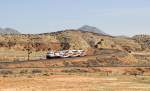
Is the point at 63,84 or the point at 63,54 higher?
the point at 63,54

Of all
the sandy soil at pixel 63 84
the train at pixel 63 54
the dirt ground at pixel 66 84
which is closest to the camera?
the sandy soil at pixel 63 84

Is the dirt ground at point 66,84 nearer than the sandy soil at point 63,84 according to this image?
No

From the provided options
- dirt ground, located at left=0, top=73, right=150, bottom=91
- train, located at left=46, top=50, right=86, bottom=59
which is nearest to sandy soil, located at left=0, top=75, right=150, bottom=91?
dirt ground, located at left=0, top=73, right=150, bottom=91

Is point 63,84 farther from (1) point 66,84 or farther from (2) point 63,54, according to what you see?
(2) point 63,54

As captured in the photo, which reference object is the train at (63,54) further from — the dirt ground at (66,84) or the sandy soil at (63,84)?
the sandy soil at (63,84)

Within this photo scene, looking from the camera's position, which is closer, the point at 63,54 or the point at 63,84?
the point at 63,84

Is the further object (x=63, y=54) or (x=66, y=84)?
(x=63, y=54)

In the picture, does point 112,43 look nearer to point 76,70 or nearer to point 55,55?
point 55,55

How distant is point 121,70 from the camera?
287 feet

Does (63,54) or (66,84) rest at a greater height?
(63,54)

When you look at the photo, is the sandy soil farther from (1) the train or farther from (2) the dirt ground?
(1) the train

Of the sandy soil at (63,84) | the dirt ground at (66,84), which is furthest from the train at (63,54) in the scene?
the sandy soil at (63,84)

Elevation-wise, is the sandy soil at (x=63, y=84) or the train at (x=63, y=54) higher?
the train at (x=63, y=54)

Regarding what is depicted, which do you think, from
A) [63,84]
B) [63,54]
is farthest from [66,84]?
[63,54]
